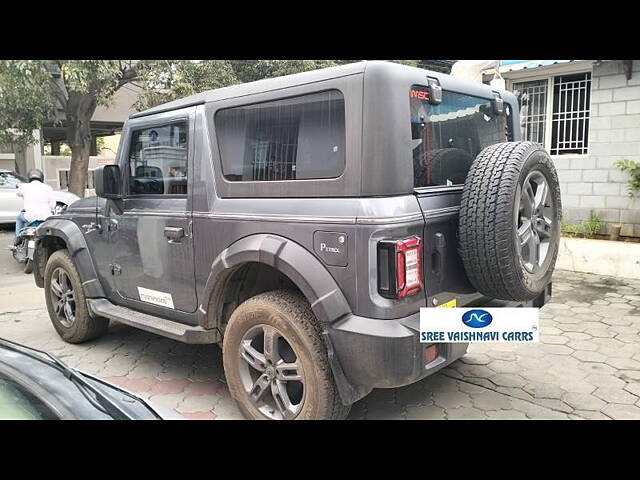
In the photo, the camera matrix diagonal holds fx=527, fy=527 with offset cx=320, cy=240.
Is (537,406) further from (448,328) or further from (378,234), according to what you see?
(378,234)

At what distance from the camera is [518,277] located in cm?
283

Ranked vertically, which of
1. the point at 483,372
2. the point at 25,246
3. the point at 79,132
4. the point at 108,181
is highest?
the point at 79,132

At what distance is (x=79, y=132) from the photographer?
13117 mm

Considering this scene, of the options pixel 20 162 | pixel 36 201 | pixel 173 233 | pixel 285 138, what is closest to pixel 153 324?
pixel 173 233

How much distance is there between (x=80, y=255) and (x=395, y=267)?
10.4 feet

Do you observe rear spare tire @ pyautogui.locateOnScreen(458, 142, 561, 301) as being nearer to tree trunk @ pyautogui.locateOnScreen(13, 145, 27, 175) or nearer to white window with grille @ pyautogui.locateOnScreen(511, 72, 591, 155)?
white window with grille @ pyautogui.locateOnScreen(511, 72, 591, 155)

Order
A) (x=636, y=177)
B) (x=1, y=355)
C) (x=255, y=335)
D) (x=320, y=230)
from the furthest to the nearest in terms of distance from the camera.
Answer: (x=636, y=177), (x=255, y=335), (x=320, y=230), (x=1, y=355)

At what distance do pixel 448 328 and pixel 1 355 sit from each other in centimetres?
207

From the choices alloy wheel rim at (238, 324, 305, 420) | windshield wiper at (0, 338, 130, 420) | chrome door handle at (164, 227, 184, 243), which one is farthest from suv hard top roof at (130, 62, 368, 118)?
windshield wiper at (0, 338, 130, 420)

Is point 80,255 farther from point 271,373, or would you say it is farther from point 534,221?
point 534,221

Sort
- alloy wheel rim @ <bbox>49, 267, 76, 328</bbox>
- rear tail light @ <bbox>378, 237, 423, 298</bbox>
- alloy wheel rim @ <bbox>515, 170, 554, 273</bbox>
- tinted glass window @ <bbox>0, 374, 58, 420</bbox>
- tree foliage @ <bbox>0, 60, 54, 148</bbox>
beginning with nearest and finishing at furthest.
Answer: tinted glass window @ <bbox>0, 374, 58, 420</bbox>
rear tail light @ <bbox>378, 237, 423, 298</bbox>
alloy wheel rim @ <bbox>515, 170, 554, 273</bbox>
alloy wheel rim @ <bbox>49, 267, 76, 328</bbox>
tree foliage @ <bbox>0, 60, 54, 148</bbox>

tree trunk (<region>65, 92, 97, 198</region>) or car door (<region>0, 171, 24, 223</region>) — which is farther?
tree trunk (<region>65, 92, 97, 198</region>)

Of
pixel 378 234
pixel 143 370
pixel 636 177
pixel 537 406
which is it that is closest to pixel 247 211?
pixel 378 234

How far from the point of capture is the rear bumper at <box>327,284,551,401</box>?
8.55 ft
